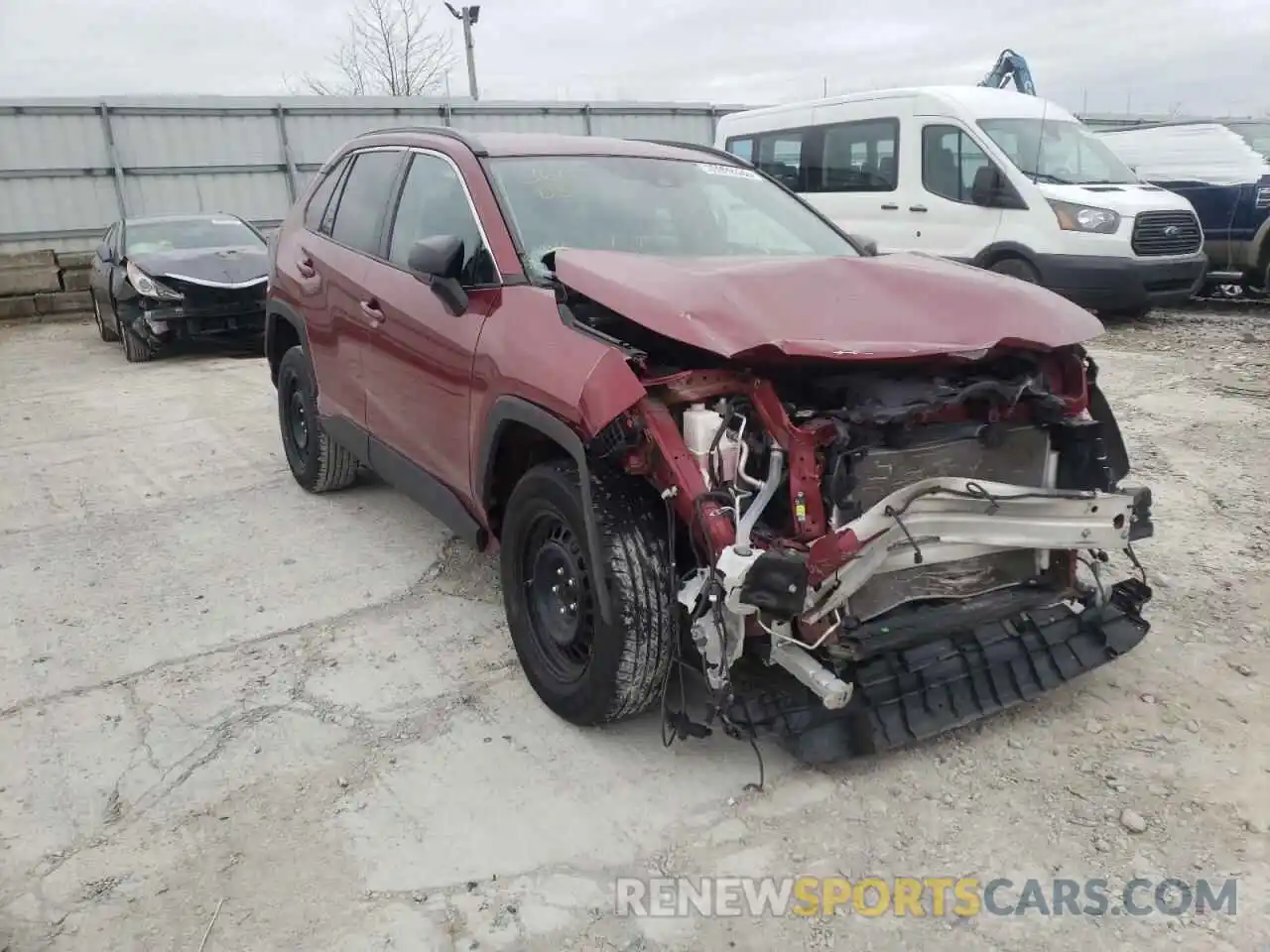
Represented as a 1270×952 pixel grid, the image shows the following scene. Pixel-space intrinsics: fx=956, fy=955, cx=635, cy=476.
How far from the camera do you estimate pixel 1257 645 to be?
11.3ft

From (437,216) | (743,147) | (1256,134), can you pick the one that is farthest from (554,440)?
(1256,134)

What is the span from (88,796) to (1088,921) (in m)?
2.77

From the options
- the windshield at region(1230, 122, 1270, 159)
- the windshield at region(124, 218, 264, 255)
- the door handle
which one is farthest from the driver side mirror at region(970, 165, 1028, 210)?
the windshield at region(124, 218, 264, 255)

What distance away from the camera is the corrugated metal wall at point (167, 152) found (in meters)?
14.2

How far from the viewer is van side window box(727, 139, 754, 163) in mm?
11820

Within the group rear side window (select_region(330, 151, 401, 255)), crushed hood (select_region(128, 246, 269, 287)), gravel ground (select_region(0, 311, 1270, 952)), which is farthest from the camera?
crushed hood (select_region(128, 246, 269, 287))

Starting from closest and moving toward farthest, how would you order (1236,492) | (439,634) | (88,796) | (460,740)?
(88,796) → (460,740) → (439,634) → (1236,492)

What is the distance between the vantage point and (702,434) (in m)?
2.58

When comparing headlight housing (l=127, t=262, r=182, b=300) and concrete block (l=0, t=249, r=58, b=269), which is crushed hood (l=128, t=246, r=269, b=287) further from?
concrete block (l=0, t=249, r=58, b=269)

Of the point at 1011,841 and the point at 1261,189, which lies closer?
the point at 1011,841

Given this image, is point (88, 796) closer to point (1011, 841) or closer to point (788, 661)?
point (788, 661)

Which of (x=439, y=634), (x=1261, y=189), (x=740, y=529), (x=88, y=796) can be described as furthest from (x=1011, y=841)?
(x=1261, y=189)

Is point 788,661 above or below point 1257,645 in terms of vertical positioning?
above

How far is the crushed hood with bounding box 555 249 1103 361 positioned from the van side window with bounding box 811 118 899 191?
25.3ft
